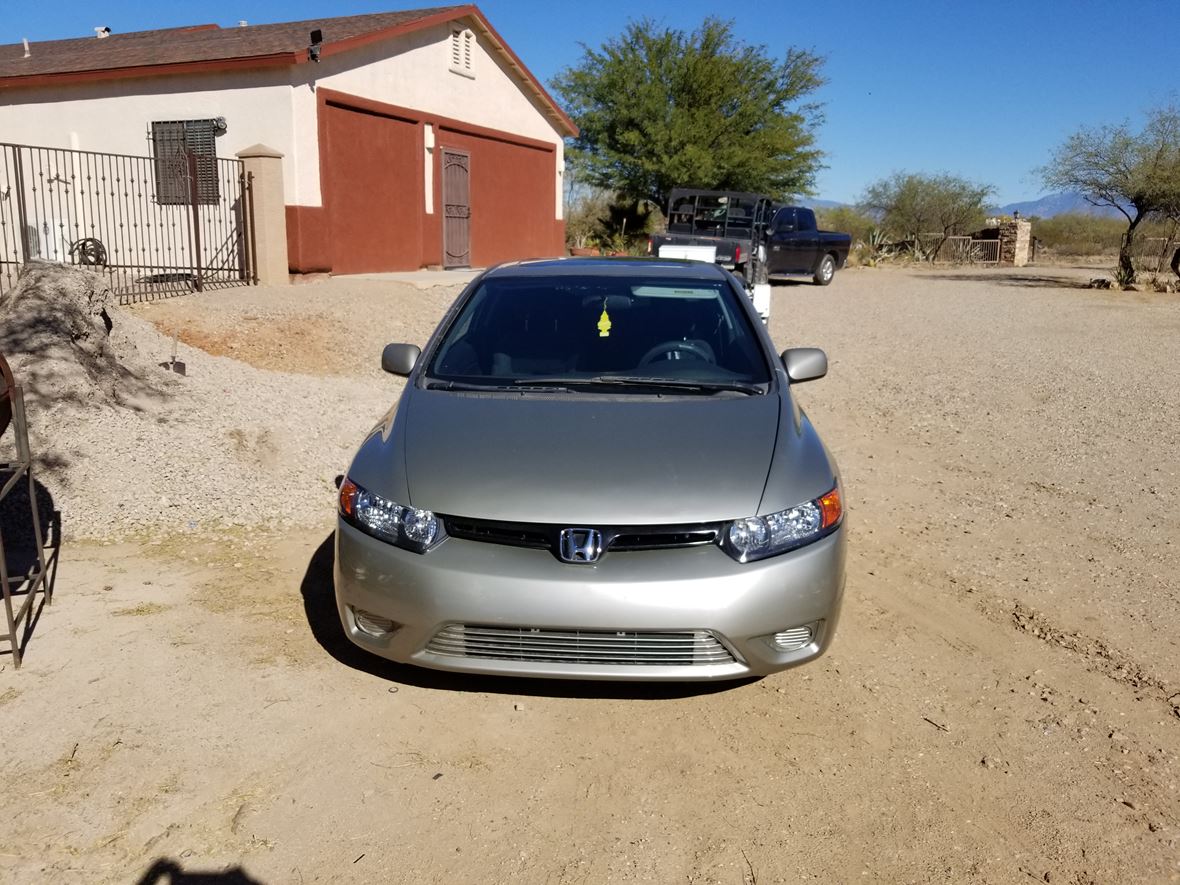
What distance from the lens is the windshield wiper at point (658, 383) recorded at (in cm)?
410

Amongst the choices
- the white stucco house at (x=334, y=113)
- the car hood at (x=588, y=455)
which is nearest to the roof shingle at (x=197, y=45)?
the white stucco house at (x=334, y=113)

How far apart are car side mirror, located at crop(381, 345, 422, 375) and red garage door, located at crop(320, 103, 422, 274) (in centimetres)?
1243

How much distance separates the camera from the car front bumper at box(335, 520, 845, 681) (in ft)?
10.1

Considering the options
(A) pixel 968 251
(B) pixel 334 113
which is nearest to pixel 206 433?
(B) pixel 334 113

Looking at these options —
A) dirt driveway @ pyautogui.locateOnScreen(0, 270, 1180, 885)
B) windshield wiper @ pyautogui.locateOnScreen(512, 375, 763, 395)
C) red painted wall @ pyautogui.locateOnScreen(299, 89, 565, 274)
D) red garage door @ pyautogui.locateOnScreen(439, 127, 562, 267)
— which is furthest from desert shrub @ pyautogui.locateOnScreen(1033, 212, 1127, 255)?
windshield wiper @ pyautogui.locateOnScreen(512, 375, 763, 395)

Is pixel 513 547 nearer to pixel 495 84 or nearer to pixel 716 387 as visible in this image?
pixel 716 387

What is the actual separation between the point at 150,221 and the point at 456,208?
610 cm

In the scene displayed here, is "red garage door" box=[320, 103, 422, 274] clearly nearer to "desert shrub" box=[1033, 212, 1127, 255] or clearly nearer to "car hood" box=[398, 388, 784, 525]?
"car hood" box=[398, 388, 784, 525]

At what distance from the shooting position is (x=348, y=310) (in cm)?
1309

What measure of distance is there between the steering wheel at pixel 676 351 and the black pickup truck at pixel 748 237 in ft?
23.1

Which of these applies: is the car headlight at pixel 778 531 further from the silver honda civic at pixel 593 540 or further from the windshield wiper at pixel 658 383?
the windshield wiper at pixel 658 383

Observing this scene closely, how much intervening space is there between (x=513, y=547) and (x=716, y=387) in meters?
1.35

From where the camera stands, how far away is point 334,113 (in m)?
16.0

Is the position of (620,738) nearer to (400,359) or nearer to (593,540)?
(593,540)
